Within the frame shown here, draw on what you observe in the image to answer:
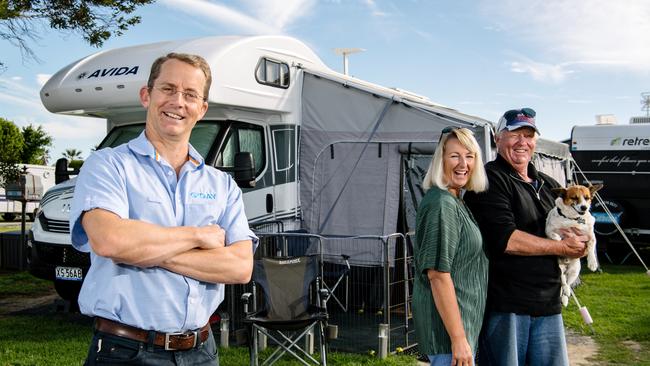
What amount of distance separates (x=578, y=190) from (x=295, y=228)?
15.0ft

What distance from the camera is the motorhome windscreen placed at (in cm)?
668

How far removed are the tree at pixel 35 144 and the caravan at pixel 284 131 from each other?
36.1m

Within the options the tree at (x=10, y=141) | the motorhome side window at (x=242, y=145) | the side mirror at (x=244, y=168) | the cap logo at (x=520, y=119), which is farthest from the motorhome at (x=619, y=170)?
the tree at (x=10, y=141)

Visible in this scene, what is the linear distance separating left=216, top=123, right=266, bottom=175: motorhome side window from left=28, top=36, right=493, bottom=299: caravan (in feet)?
0.04

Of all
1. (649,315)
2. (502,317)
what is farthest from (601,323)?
(502,317)

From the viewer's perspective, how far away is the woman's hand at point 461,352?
2492mm

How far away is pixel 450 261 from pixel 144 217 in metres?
1.20

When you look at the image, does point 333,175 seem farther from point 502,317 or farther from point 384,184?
point 502,317

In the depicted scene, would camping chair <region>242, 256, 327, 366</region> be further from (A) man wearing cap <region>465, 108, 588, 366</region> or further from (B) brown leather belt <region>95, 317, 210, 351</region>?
(B) brown leather belt <region>95, 317, 210, 351</region>

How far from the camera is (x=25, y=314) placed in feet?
24.9

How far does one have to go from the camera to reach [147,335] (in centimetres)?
196

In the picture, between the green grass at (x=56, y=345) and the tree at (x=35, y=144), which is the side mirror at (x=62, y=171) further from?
the tree at (x=35, y=144)

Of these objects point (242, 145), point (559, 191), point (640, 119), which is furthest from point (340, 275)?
point (640, 119)

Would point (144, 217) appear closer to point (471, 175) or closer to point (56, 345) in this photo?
A: point (471, 175)
